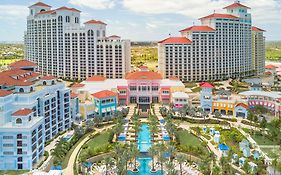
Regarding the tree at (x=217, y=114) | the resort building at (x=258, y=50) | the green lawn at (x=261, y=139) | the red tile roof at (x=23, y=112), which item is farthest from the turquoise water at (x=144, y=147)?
the resort building at (x=258, y=50)

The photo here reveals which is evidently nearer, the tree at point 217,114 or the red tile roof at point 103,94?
the tree at point 217,114

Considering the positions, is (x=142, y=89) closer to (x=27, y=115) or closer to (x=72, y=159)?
(x=72, y=159)

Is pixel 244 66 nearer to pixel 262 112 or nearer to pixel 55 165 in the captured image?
pixel 262 112

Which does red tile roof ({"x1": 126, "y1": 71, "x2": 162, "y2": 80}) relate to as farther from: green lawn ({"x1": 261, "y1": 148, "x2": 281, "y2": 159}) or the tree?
green lawn ({"x1": 261, "y1": 148, "x2": 281, "y2": 159})

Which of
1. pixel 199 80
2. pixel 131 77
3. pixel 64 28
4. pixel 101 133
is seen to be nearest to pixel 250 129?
pixel 101 133

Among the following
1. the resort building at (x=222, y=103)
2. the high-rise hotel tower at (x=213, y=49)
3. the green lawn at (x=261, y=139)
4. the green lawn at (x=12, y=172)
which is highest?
the high-rise hotel tower at (x=213, y=49)

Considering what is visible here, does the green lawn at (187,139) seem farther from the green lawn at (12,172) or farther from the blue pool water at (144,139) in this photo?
the green lawn at (12,172)

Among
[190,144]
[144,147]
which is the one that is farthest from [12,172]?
[190,144]
